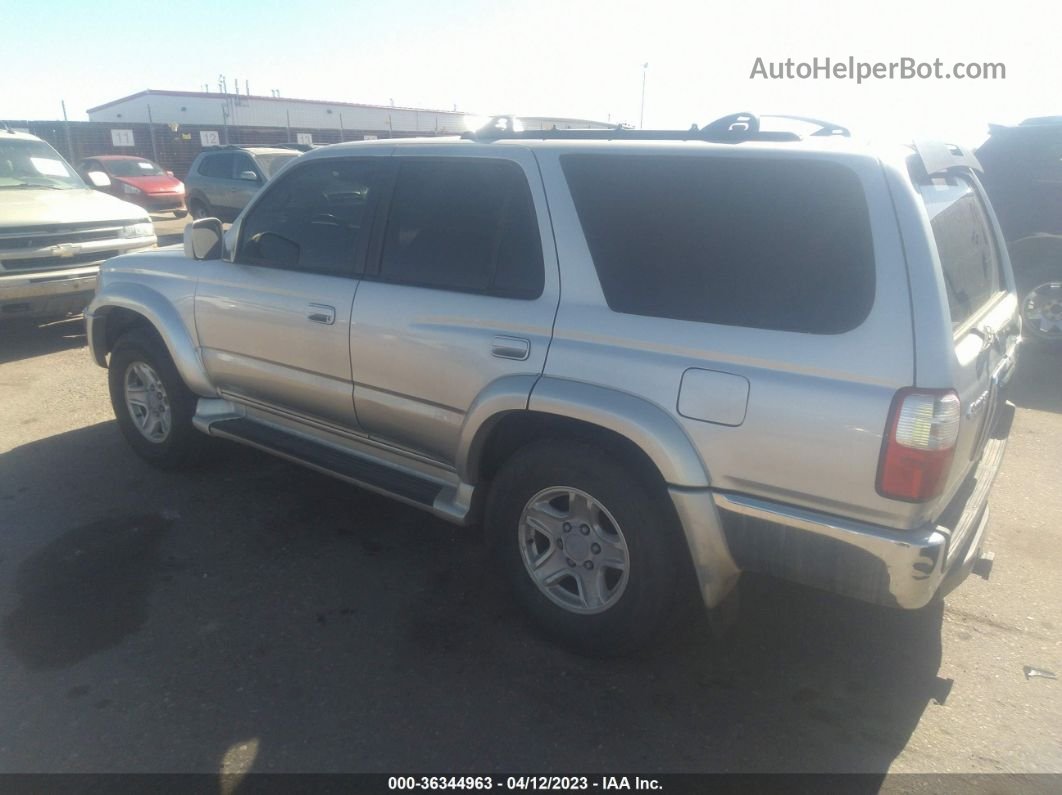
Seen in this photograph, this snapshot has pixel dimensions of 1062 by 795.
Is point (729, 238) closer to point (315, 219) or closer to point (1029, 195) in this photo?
point (315, 219)

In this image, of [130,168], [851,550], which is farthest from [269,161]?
[851,550]

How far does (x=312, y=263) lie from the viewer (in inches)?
158

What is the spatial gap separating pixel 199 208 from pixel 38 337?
9456mm

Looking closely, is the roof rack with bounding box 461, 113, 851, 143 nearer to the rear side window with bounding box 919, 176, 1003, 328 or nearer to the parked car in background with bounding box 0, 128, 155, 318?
the rear side window with bounding box 919, 176, 1003, 328

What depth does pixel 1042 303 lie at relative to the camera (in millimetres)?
7453

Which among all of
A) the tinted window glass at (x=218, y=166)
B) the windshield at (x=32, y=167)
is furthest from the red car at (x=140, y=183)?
the windshield at (x=32, y=167)

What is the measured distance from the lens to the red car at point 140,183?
61.2 feet

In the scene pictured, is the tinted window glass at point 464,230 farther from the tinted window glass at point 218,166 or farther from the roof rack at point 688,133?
the tinted window glass at point 218,166

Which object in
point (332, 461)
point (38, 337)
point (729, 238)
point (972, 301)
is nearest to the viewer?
point (729, 238)

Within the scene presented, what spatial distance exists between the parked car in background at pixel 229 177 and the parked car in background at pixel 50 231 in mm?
6549

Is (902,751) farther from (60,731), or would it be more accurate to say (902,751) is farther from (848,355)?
(60,731)

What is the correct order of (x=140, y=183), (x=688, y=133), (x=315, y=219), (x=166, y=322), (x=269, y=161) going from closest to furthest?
(x=688, y=133) → (x=315, y=219) → (x=166, y=322) → (x=269, y=161) → (x=140, y=183)

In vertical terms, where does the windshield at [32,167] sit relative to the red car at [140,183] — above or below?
above

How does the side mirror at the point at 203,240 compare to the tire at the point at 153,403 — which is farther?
the tire at the point at 153,403
